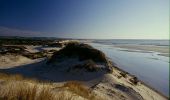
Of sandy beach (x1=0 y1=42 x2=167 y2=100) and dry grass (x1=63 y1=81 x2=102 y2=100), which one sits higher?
dry grass (x1=63 y1=81 x2=102 y2=100)

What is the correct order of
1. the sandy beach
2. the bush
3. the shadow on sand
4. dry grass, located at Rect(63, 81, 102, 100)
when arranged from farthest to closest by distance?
the bush
the shadow on sand
the sandy beach
dry grass, located at Rect(63, 81, 102, 100)

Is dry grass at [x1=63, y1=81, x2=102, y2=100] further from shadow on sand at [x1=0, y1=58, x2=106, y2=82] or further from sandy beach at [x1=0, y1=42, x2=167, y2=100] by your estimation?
shadow on sand at [x1=0, y1=58, x2=106, y2=82]

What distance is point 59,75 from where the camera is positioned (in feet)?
52.0

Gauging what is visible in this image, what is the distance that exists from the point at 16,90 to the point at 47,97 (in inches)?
34.4

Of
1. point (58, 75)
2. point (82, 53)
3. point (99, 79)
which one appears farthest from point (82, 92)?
point (82, 53)

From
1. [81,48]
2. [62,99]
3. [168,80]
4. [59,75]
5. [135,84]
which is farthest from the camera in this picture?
[81,48]

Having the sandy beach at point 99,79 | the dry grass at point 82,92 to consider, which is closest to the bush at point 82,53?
the sandy beach at point 99,79

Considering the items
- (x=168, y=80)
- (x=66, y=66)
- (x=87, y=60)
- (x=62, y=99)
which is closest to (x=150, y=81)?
(x=168, y=80)

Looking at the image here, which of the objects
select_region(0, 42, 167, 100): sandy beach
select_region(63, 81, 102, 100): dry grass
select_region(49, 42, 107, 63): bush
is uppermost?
select_region(49, 42, 107, 63): bush

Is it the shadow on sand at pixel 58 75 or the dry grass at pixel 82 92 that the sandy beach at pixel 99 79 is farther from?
the dry grass at pixel 82 92

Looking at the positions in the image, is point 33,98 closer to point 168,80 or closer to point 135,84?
point 135,84

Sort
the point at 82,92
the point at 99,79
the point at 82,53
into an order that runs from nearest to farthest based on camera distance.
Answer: the point at 82,92
the point at 99,79
the point at 82,53

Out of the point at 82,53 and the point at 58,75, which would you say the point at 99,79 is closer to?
the point at 58,75

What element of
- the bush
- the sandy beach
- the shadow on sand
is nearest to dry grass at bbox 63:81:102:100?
the sandy beach
